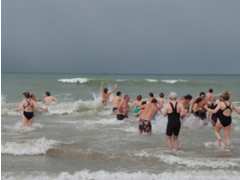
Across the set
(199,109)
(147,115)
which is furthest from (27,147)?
(199,109)

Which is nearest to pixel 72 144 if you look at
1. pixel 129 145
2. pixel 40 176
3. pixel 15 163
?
pixel 129 145

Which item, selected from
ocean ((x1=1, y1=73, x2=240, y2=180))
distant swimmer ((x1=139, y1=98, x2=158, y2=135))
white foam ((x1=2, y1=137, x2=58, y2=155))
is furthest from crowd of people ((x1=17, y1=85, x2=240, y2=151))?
white foam ((x1=2, y1=137, x2=58, y2=155))

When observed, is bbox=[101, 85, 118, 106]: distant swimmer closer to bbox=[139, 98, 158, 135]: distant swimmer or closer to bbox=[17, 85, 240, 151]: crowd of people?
bbox=[17, 85, 240, 151]: crowd of people

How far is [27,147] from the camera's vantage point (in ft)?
35.1

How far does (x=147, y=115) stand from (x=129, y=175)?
16.5 feet

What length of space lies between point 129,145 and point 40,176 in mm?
3562

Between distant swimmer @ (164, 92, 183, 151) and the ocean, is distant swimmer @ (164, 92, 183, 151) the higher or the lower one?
the higher one

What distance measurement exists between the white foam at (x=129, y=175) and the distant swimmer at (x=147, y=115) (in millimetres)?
4667

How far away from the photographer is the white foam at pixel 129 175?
27.0 ft

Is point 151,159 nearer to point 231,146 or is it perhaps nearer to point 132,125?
point 231,146

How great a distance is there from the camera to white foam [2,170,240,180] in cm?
823

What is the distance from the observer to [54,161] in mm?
9688

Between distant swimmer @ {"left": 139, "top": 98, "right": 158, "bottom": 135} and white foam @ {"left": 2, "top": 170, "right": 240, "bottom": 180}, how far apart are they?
4667 mm

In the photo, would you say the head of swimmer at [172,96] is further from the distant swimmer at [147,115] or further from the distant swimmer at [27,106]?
the distant swimmer at [27,106]
